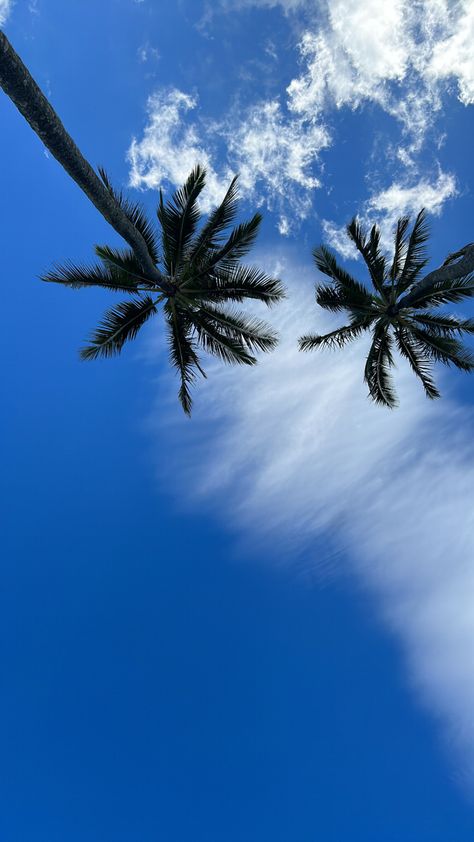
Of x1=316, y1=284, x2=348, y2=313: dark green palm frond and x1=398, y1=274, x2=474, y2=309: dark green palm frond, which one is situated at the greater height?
x1=316, y1=284, x2=348, y2=313: dark green palm frond

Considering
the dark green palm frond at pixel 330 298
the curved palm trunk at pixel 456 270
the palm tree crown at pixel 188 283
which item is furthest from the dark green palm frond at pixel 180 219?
the curved palm trunk at pixel 456 270

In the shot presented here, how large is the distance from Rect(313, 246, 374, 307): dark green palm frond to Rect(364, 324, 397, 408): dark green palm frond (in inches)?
71.4

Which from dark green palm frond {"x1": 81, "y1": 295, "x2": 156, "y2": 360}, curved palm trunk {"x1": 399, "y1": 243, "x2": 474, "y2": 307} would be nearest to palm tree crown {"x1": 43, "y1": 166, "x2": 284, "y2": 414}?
dark green palm frond {"x1": 81, "y1": 295, "x2": 156, "y2": 360}

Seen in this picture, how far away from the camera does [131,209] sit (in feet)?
44.3

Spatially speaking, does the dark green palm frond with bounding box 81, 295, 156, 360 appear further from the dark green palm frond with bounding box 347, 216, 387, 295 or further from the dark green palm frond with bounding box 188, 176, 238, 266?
the dark green palm frond with bounding box 347, 216, 387, 295

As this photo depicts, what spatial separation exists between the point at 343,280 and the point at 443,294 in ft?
11.1

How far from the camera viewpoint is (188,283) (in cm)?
1483

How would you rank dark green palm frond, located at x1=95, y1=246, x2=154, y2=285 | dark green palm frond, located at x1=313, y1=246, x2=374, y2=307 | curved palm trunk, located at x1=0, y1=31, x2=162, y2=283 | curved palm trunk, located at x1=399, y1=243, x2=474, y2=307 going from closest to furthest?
curved palm trunk, located at x1=0, y1=31, x2=162, y2=283 → curved palm trunk, located at x1=399, y1=243, x2=474, y2=307 → dark green palm frond, located at x1=95, y1=246, x2=154, y2=285 → dark green palm frond, located at x1=313, y1=246, x2=374, y2=307

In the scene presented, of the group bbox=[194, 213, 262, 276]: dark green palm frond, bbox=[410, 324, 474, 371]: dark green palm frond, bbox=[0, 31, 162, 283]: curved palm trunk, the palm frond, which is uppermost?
bbox=[194, 213, 262, 276]: dark green palm frond

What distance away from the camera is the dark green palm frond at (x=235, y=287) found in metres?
15.3

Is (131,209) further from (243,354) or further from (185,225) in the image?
(243,354)

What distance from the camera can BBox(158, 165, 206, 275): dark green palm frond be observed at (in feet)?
45.7

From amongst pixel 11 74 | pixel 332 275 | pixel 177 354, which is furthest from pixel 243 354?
pixel 11 74

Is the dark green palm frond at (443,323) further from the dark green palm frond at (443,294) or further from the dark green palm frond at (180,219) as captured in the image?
the dark green palm frond at (180,219)
